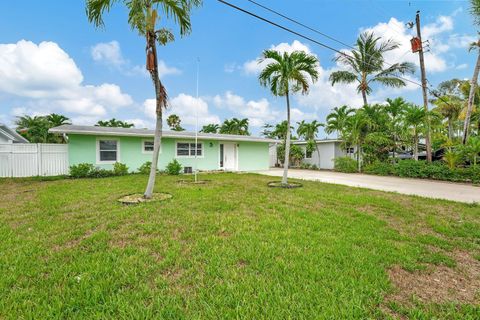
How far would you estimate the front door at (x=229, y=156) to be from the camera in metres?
16.5

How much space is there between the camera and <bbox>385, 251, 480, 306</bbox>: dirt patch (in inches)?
91.8

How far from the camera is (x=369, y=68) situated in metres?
18.4

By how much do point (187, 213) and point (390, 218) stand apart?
463cm

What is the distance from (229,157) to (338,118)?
8.90 m

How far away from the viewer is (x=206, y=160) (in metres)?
15.6

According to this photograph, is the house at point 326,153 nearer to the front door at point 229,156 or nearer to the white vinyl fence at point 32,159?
the front door at point 229,156

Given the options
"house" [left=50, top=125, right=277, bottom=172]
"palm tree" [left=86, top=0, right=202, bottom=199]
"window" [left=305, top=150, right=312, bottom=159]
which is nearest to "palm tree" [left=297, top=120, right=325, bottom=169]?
"window" [left=305, top=150, right=312, bottom=159]

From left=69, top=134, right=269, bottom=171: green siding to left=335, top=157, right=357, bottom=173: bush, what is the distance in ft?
18.0

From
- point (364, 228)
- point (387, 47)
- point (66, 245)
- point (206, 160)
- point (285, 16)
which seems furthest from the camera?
point (387, 47)

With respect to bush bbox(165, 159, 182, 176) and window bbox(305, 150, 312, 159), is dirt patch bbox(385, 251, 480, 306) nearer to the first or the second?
bush bbox(165, 159, 182, 176)

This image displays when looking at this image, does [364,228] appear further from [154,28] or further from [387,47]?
[387,47]

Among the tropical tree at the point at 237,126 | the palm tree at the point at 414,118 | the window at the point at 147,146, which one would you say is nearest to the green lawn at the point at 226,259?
the window at the point at 147,146

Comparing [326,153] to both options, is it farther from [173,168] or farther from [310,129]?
[173,168]

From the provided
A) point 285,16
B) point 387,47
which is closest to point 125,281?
point 285,16
